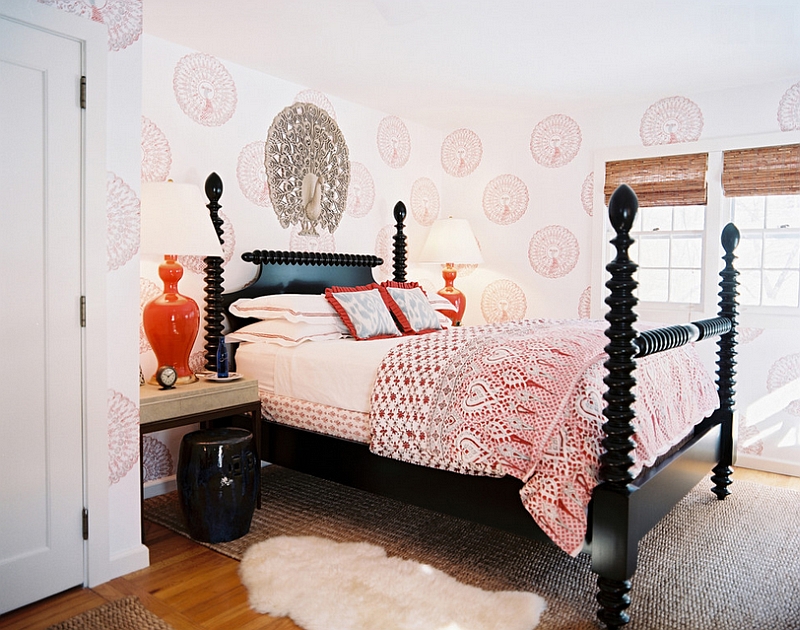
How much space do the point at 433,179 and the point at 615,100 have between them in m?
1.60

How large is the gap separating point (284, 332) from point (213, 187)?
879mm

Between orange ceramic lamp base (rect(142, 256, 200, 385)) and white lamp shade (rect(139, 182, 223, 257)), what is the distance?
247 mm

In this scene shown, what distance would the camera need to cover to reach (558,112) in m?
4.79

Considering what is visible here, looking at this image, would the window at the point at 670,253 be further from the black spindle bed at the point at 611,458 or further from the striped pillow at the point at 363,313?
the striped pillow at the point at 363,313

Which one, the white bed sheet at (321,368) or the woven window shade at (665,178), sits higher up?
the woven window shade at (665,178)

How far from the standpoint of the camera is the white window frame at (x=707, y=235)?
13.3 ft

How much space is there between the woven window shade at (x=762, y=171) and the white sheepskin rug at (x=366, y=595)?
312cm

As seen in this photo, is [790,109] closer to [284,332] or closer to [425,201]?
[425,201]

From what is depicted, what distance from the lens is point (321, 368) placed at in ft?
9.97

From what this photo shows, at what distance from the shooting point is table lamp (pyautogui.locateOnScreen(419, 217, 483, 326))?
4867 mm

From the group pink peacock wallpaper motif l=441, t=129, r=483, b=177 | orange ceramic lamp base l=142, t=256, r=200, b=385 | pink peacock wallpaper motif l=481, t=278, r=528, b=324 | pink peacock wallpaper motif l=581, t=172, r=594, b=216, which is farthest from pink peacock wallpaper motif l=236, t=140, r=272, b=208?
pink peacock wallpaper motif l=581, t=172, r=594, b=216

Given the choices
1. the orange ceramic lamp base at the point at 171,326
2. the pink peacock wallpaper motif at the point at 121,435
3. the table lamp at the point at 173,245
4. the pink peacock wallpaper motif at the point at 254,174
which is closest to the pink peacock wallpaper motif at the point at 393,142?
the pink peacock wallpaper motif at the point at 254,174

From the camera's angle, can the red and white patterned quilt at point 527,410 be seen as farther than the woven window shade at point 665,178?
No

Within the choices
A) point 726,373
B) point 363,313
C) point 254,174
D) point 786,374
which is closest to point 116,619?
point 363,313
